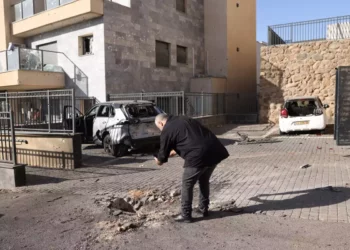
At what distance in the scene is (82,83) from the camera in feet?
56.7

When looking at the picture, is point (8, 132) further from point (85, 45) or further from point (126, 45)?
point (85, 45)

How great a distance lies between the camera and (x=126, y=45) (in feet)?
57.0

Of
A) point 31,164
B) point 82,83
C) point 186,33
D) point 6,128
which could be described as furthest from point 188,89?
point 6,128

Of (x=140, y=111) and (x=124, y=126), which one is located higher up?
(x=140, y=111)

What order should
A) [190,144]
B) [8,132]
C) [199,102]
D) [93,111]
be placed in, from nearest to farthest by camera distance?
[190,144], [8,132], [93,111], [199,102]

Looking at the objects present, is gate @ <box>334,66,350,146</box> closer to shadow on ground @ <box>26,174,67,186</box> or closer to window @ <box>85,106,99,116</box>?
shadow on ground @ <box>26,174,67,186</box>

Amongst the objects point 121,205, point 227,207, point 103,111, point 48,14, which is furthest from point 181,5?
point 227,207

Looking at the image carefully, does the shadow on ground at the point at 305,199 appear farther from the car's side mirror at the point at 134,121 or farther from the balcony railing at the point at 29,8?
the balcony railing at the point at 29,8

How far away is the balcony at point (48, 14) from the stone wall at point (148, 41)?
91 centimetres

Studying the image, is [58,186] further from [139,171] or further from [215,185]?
[215,185]

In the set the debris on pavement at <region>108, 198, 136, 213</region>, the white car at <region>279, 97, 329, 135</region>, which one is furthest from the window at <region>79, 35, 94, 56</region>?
the debris on pavement at <region>108, 198, 136, 213</region>

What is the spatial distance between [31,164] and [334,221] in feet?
26.8

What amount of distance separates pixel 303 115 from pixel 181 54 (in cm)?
1047

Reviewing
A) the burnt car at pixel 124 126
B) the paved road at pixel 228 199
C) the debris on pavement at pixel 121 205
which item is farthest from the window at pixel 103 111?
the debris on pavement at pixel 121 205
